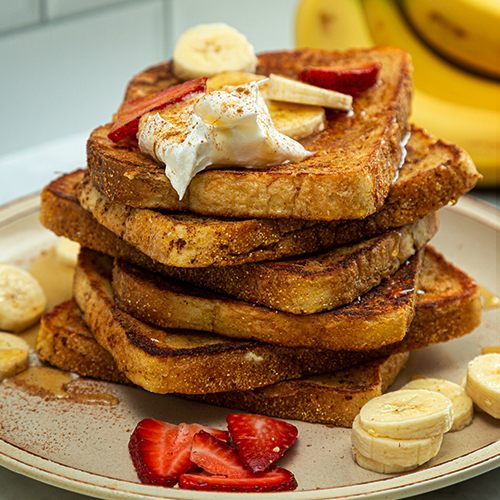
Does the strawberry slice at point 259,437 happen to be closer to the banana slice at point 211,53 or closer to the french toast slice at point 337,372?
the french toast slice at point 337,372

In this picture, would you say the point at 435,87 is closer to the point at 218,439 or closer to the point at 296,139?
the point at 296,139

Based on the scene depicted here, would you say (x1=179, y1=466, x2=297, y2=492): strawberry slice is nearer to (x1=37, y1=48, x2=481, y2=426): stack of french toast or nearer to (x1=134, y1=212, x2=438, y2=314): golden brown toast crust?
(x1=37, y1=48, x2=481, y2=426): stack of french toast

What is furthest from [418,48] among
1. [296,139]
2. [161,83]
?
[296,139]

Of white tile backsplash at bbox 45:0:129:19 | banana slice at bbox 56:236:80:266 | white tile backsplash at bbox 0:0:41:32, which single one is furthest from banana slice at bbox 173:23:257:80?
white tile backsplash at bbox 45:0:129:19

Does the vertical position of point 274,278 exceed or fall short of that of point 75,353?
it exceeds it

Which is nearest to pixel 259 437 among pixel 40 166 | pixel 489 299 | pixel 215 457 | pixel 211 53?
pixel 215 457

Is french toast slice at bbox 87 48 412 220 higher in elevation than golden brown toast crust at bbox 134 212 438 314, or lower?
higher

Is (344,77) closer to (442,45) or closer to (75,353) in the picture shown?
(75,353)
